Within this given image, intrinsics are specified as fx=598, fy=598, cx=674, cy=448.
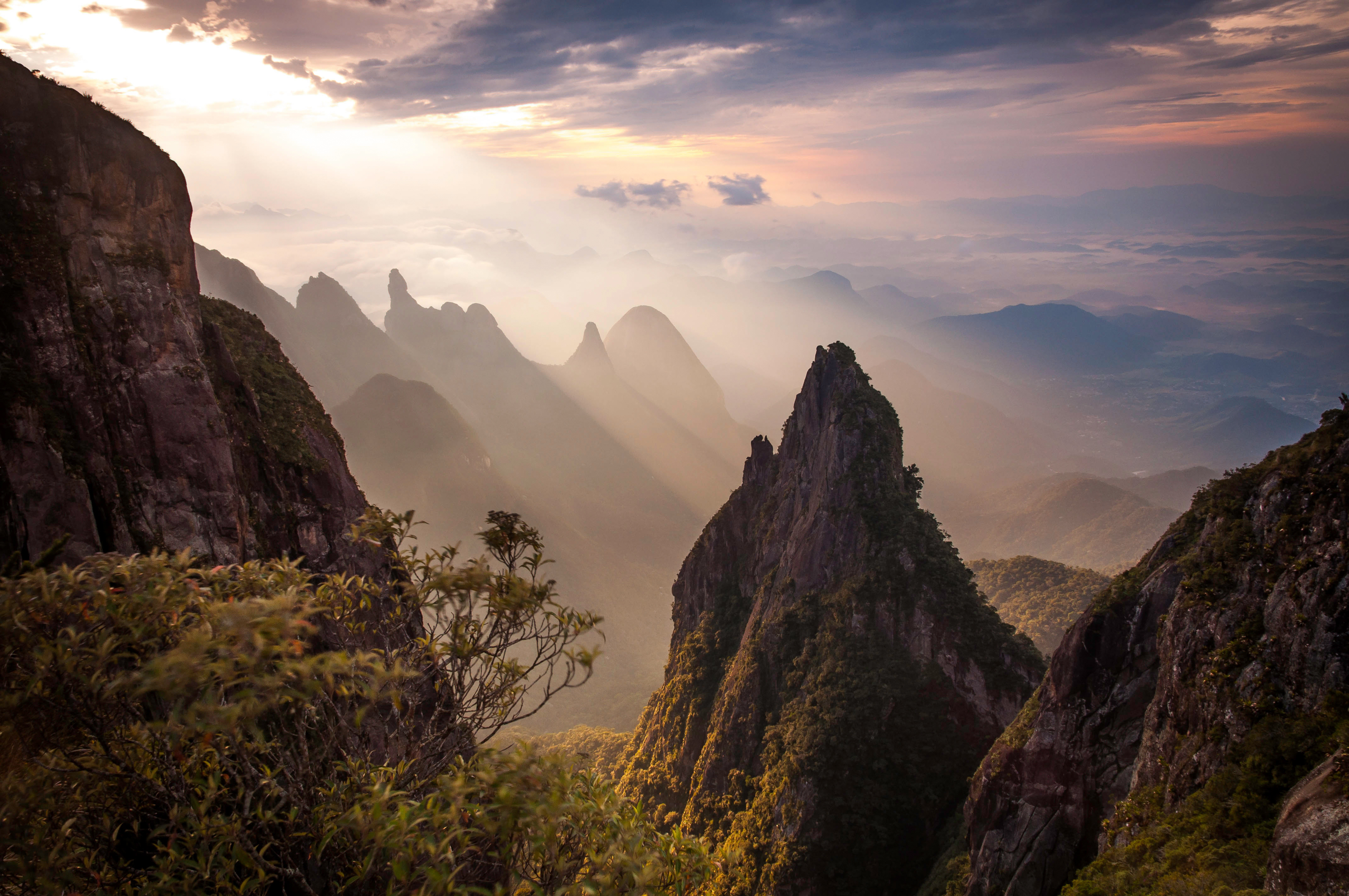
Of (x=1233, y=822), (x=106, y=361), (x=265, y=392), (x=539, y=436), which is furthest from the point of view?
(x=539, y=436)

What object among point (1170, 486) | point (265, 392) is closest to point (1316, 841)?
point (265, 392)

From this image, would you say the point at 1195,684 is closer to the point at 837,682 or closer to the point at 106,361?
the point at 837,682

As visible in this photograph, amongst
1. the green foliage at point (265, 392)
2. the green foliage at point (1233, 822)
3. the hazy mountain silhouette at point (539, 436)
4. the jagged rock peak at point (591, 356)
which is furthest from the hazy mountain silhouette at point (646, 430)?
the green foliage at point (1233, 822)

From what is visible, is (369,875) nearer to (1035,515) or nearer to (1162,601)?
(1162,601)

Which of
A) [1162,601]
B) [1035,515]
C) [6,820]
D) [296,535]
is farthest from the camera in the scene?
[1035,515]

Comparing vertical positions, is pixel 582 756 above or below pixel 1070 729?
above

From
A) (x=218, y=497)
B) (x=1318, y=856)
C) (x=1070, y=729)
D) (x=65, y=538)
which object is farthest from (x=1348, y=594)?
(x=218, y=497)

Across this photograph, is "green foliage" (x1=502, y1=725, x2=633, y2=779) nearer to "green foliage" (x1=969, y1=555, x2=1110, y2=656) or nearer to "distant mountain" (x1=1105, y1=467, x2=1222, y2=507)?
"green foliage" (x1=969, y1=555, x2=1110, y2=656)
